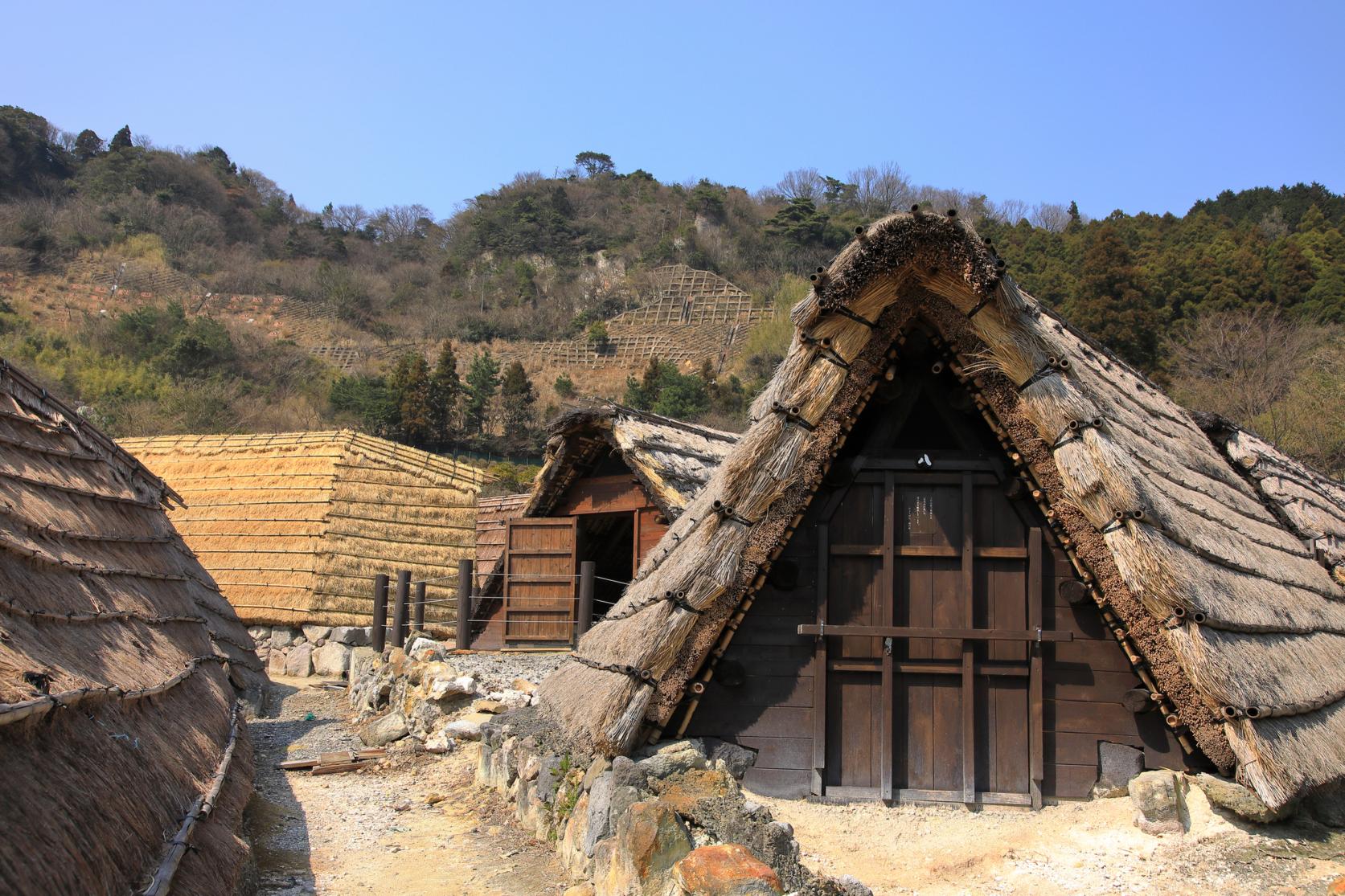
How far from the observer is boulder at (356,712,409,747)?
435 inches

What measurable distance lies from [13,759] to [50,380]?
3904cm

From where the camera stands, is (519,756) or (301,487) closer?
(519,756)

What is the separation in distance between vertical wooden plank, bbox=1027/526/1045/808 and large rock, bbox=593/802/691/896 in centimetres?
226

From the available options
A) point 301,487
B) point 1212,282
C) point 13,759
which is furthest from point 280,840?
point 1212,282

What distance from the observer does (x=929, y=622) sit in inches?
249

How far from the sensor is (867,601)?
6.37 m

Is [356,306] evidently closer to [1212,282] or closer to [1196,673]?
[1212,282]

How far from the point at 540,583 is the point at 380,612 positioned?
306cm

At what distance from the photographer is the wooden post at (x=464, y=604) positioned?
12.3 metres

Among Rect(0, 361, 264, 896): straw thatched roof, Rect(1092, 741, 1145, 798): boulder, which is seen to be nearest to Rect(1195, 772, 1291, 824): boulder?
Rect(1092, 741, 1145, 798): boulder

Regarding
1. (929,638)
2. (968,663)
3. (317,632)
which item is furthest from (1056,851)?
(317,632)

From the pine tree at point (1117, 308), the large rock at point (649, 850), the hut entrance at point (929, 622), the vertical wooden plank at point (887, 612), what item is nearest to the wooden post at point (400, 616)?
the hut entrance at point (929, 622)

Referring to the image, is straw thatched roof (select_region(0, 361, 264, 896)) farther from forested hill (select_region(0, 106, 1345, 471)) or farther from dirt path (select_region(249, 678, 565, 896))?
forested hill (select_region(0, 106, 1345, 471))

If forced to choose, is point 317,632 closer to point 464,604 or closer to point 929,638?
point 464,604
